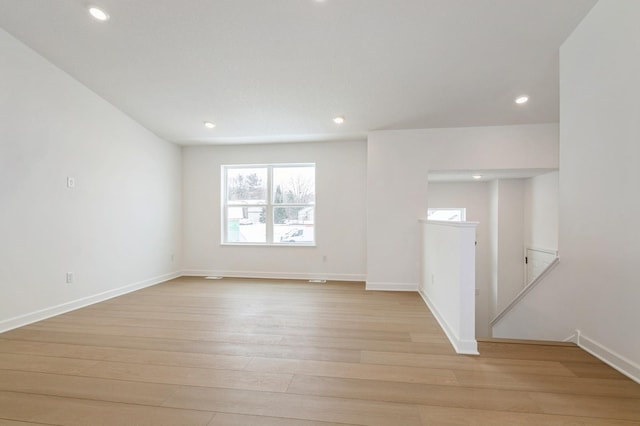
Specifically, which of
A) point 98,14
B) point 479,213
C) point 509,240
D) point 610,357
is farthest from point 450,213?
point 98,14

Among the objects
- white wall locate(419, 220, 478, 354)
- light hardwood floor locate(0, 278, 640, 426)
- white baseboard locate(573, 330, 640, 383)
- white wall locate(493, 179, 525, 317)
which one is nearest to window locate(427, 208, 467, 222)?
white wall locate(493, 179, 525, 317)

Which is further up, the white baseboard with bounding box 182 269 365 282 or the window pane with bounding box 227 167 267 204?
the window pane with bounding box 227 167 267 204

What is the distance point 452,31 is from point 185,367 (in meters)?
3.51

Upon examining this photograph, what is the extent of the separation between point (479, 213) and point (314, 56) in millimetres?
4835

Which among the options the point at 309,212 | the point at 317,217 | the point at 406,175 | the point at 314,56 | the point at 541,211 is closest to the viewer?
the point at 314,56

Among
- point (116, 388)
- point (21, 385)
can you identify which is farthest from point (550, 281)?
point (21, 385)

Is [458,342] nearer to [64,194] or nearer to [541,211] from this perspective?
[541,211]

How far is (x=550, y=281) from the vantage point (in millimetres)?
2707

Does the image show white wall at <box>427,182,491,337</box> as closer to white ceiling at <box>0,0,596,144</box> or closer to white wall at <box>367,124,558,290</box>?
white wall at <box>367,124,558,290</box>

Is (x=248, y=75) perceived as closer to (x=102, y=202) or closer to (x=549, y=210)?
(x=102, y=202)

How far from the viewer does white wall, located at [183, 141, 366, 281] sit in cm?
490

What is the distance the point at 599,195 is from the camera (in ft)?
7.13

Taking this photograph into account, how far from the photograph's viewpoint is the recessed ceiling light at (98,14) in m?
2.47

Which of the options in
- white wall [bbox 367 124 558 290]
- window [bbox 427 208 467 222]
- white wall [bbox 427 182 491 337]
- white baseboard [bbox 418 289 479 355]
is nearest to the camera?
white baseboard [bbox 418 289 479 355]
